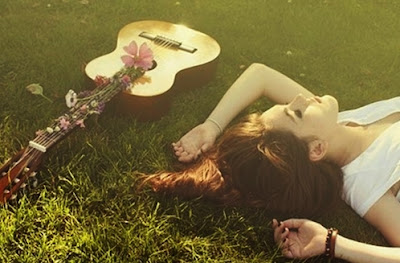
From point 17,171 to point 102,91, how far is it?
77 cm

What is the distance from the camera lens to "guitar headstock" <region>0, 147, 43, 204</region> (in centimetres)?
254

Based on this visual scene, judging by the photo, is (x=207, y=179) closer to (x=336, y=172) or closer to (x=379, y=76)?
(x=336, y=172)

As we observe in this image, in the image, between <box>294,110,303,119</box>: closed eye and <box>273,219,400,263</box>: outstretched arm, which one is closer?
<box>273,219,400,263</box>: outstretched arm

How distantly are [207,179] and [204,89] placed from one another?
3.55ft

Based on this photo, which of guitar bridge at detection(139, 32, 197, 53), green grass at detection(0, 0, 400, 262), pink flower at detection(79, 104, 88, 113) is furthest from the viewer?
guitar bridge at detection(139, 32, 197, 53)

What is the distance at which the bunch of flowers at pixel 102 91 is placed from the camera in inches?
115

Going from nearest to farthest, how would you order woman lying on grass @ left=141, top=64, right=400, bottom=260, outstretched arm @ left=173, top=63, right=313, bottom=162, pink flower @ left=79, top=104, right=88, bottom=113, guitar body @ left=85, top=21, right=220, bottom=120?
woman lying on grass @ left=141, top=64, right=400, bottom=260
pink flower @ left=79, top=104, right=88, bottom=113
outstretched arm @ left=173, top=63, right=313, bottom=162
guitar body @ left=85, top=21, right=220, bottom=120

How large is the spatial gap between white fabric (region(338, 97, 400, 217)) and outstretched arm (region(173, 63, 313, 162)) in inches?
23.6

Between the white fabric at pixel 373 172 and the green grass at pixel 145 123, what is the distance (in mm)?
182

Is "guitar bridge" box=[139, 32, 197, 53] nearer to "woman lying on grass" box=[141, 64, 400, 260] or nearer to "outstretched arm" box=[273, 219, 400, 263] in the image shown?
"woman lying on grass" box=[141, 64, 400, 260]

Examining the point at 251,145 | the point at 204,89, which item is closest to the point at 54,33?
the point at 204,89

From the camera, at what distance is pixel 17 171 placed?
8.46 feet

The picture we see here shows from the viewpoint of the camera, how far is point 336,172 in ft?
9.46

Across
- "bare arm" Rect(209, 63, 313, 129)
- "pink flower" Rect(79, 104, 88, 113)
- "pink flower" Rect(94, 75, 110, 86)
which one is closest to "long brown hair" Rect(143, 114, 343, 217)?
"bare arm" Rect(209, 63, 313, 129)
